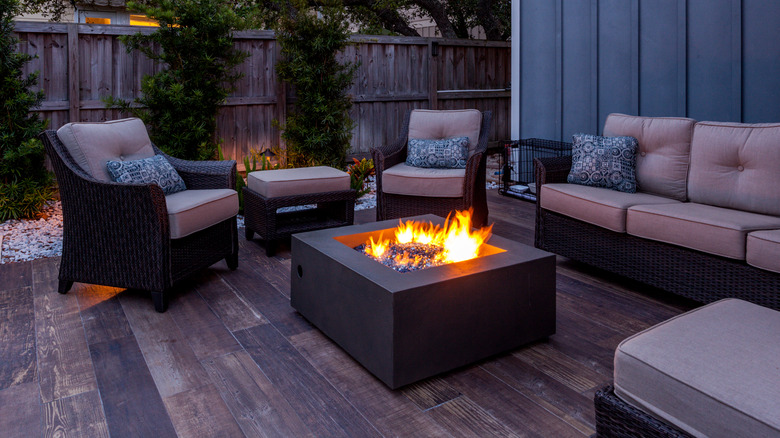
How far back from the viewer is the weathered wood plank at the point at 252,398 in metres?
1.80

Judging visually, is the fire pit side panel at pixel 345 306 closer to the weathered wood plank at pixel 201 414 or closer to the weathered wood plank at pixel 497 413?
the weathered wood plank at pixel 497 413

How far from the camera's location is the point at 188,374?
2154mm

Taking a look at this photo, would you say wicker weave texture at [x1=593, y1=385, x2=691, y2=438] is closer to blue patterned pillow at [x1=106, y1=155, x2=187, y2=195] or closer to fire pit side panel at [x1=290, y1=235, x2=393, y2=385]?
fire pit side panel at [x1=290, y1=235, x2=393, y2=385]

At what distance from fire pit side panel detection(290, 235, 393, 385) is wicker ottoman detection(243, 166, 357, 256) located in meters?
1.15

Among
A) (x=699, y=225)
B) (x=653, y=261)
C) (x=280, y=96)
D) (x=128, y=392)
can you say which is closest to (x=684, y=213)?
(x=699, y=225)

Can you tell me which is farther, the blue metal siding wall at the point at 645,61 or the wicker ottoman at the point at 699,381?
the blue metal siding wall at the point at 645,61

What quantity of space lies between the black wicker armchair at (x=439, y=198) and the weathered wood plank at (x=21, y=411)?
8.70 feet

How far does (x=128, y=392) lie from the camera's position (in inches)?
79.6

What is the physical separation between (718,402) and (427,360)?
1079 millimetres

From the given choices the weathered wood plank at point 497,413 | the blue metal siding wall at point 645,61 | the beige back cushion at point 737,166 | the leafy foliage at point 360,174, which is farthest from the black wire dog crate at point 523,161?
the weathered wood plank at point 497,413

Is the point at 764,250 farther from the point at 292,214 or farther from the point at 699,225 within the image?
the point at 292,214

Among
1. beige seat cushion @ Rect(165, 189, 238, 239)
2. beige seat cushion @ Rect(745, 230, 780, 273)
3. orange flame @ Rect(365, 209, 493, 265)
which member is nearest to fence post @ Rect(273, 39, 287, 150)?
beige seat cushion @ Rect(165, 189, 238, 239)

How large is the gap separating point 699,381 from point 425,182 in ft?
9.55

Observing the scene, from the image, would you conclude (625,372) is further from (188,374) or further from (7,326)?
(7,326)
